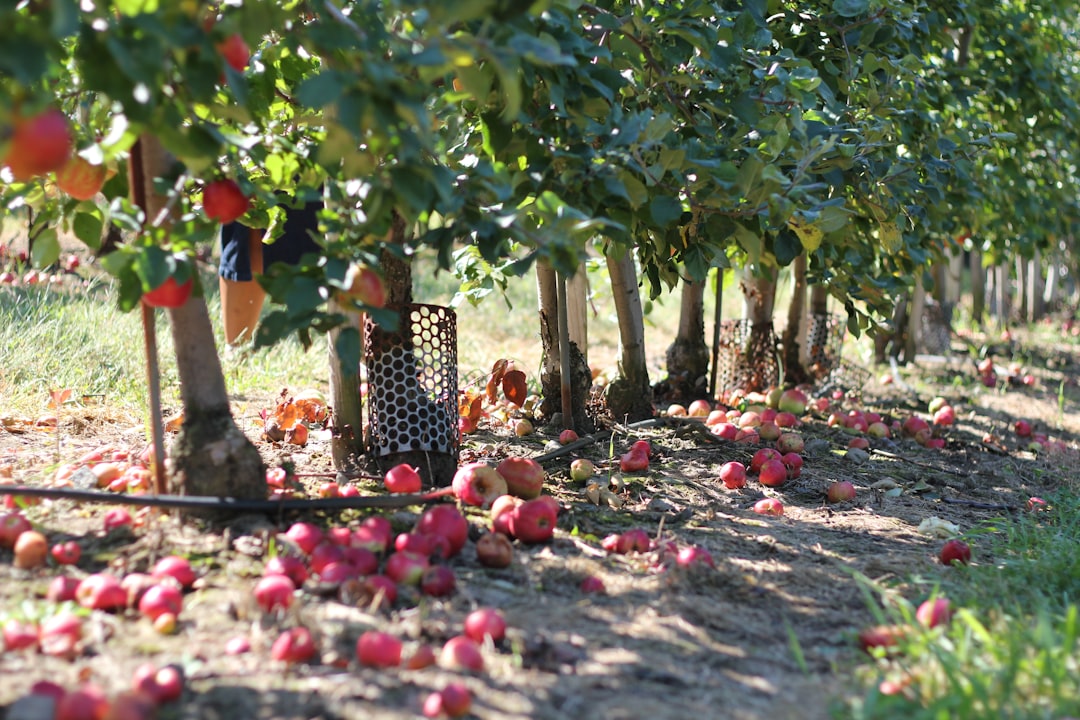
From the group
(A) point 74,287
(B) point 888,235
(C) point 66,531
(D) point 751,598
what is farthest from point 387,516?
(A) point 74,287

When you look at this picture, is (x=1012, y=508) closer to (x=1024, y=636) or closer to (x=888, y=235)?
(x=888, y=235)

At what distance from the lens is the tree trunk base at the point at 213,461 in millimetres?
2398

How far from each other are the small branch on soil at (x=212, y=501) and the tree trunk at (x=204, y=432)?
45 mm

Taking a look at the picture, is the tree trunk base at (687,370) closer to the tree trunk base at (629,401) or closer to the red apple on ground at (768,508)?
the tree trunk base at (629,401)

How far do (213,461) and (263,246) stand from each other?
8.11ft

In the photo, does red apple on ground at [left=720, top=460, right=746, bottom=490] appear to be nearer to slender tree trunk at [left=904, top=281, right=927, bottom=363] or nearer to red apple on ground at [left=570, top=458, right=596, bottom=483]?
red apple on ground at [left=570, top=458, right=596, bottom=483]

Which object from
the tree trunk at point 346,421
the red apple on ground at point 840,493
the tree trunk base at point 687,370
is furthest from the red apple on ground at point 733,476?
the tree trunk base at point 687,370

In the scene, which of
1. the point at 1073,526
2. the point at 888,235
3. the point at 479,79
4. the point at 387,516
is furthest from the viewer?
the point at 888,235

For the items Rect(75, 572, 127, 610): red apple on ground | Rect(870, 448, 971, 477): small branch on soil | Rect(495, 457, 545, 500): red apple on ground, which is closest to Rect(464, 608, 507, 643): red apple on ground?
Rect(75, 572, 127, 610): red apple on ground

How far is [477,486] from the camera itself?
9.12ft

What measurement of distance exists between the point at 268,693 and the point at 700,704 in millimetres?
797

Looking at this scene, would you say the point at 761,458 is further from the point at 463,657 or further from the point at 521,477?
the point at 463,657

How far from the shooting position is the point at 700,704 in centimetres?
181

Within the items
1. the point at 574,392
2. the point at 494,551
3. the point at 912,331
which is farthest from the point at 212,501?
the point at 912,331
